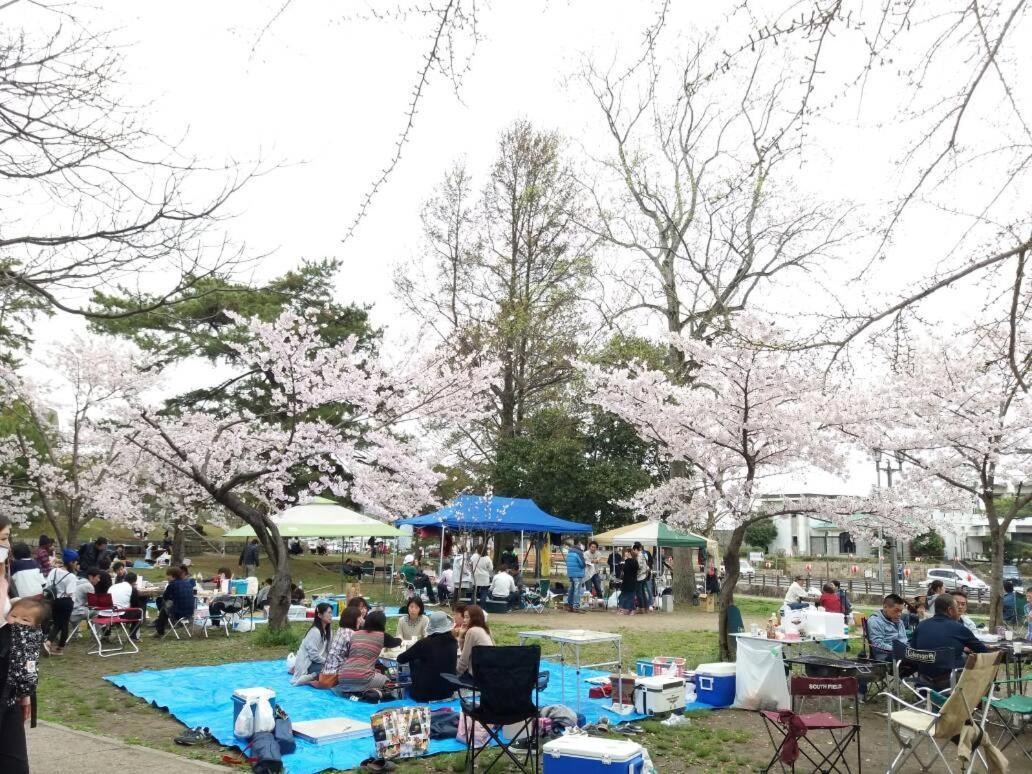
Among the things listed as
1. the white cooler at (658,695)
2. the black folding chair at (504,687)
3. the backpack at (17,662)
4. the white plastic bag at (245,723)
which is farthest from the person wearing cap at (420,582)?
the backpack at (17,662)

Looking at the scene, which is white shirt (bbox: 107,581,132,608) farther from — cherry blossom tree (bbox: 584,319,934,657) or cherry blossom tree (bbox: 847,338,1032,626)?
cherry blossom tree (bbox: 847,338,1032,626)

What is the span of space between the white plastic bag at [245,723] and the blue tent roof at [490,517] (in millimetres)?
10582

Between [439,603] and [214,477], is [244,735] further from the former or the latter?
[439,603]

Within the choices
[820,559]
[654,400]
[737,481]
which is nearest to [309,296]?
[654,400]

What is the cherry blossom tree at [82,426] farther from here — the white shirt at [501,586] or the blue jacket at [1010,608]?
the blue jacket at [1010,608]

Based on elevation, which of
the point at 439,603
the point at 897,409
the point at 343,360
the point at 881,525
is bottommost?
the point at 439,603

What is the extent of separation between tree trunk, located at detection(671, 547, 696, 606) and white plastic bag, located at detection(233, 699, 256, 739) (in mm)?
16227

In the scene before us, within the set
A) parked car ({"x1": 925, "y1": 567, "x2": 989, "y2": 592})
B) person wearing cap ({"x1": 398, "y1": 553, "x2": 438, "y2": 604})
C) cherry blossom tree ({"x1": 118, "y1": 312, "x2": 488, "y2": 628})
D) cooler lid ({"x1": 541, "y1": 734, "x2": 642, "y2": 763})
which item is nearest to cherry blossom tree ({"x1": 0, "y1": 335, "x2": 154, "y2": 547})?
cherry blossom tree ({"x1": 118, "y1": 312, "x2": 488, "y2": 628})

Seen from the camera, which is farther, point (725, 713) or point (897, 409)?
point (897, 409)

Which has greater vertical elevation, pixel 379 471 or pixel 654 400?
pixel 654 400

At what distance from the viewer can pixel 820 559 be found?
3703 cm

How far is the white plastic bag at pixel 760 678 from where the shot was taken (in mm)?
7750

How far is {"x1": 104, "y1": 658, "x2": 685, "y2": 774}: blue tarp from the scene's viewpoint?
5980 mm

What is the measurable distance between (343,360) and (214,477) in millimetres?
3172
